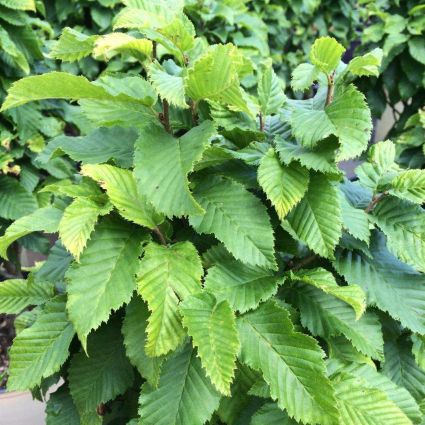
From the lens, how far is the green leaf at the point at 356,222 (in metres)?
0.97

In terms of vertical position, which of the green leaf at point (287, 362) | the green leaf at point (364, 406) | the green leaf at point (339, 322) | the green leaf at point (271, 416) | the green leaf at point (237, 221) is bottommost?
the green leaf at point (271, 416)

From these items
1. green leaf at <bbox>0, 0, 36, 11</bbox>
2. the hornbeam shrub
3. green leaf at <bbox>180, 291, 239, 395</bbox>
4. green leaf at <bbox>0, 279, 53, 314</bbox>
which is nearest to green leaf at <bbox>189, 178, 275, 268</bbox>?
the hornbeam shrub

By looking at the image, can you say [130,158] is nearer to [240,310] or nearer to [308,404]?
[240,310]

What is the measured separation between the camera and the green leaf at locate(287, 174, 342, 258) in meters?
0.93

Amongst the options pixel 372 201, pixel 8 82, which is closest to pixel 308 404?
pixel 372 201

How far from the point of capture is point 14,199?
255 centimetres

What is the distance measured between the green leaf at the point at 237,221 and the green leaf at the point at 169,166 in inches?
3.8

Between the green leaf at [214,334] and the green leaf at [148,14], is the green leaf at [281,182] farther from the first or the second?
the green leaf at [148,14]

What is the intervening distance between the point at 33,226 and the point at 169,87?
0.38m

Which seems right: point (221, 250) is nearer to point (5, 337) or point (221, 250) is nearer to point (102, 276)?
point (102, 276)

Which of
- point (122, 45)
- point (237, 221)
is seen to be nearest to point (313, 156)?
point (237, 221)

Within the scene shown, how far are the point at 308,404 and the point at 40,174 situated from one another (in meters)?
2.36

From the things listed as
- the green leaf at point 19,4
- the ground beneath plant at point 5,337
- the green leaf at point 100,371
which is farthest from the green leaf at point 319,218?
the ground beneath plant at point 5,337

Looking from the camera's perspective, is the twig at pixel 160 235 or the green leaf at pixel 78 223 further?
the twig at pixel 160 235
